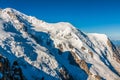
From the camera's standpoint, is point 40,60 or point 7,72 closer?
point 7,72

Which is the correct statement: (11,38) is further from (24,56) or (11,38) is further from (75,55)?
(75,55)

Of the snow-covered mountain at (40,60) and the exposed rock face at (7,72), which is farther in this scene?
the snow-covered mountain at (40,60)

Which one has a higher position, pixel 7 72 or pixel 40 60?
pixel 40 60

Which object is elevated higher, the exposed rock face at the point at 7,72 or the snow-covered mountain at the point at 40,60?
the snow-covered mountain at the point at 40,60

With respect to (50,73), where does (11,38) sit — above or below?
above

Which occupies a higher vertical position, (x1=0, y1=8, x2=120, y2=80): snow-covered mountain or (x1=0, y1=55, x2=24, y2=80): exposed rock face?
(x1=0, y1=8, x2=120, y2=80): snow-covered mountain

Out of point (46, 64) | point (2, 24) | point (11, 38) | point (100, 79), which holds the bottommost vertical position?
point (100, 79)

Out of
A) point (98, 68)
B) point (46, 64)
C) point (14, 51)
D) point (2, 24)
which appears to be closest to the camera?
point (14, 51)

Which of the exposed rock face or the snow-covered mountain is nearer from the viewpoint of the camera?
A: the exposed rock face

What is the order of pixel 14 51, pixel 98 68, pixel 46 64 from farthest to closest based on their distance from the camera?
pixel 98 68
pixel 46 64
pixel 14 51

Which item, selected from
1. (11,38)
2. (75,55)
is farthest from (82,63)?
(11,38)

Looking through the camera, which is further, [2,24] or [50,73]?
[2,24]
